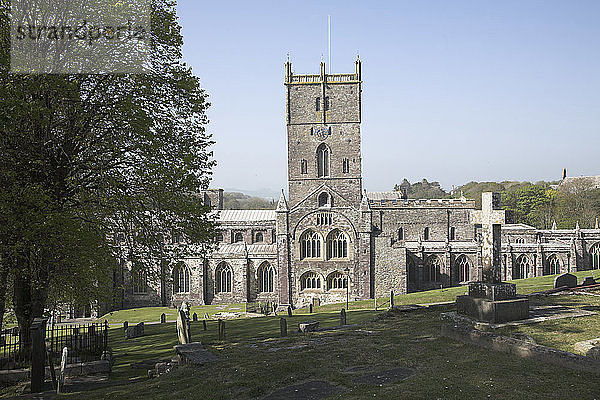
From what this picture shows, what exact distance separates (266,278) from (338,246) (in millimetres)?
7731

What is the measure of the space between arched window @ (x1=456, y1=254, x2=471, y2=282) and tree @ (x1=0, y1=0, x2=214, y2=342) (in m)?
35.4

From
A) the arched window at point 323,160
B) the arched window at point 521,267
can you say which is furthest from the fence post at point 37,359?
the arched window at point 521,267

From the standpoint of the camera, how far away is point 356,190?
152ft

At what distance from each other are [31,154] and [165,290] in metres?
35.3

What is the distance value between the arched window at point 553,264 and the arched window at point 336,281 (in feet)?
65.4

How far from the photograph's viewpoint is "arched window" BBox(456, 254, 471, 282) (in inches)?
1801

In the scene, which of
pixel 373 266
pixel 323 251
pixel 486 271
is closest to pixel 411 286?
pixel 373 266

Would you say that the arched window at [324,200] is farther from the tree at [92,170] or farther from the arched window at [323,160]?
the tree at [92,170]

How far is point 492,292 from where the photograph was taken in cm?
1502

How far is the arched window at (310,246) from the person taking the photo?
4516 cm

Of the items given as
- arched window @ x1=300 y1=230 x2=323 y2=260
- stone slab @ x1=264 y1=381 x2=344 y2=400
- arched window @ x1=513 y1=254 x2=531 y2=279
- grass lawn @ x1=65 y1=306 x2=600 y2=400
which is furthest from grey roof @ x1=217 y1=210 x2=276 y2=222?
stone slab @ x1=264 y1=381 x2=344 y2=400

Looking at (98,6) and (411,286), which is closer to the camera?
(98,6)

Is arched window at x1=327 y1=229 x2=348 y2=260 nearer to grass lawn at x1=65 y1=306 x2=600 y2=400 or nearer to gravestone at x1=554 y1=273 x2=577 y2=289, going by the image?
gravestone at x1=554 y1=273 x2=577 y2=289

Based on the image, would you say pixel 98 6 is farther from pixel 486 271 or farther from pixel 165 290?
pixel 165 290
